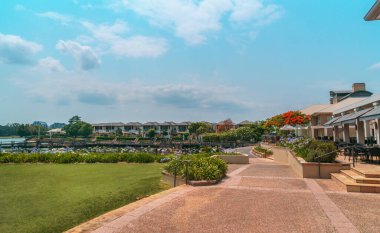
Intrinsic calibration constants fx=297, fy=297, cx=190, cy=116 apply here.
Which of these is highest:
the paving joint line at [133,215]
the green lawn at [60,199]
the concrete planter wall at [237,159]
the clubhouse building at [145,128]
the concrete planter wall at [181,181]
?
the clubhouse building at [145,128]

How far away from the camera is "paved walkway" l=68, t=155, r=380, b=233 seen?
5.58 meters

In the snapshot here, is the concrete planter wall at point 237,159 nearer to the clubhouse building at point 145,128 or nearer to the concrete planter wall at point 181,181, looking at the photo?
the concrete planter wall at point 181,181

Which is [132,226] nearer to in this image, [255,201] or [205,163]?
[255,201]

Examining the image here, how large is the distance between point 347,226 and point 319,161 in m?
6.69

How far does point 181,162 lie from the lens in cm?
1155

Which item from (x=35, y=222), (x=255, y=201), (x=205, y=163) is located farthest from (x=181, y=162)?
(x=35, y=222)

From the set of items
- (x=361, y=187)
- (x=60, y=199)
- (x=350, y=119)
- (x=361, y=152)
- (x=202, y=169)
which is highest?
(x=350, y=119)

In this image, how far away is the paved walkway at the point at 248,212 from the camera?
558 cm

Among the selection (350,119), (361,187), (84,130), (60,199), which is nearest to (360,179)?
(361,187)

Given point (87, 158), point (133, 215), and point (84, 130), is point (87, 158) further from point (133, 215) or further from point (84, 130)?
point (84, 130)

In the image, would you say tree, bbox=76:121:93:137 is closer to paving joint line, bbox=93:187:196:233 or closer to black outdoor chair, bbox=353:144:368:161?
black outdoor chair, bbox=353:144:368:161

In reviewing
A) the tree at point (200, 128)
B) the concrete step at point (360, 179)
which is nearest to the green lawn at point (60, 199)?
the concrete step at point (360, 179)

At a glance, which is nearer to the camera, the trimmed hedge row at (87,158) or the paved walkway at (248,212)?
the paved walkway at (248,212)

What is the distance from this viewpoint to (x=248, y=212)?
6621 millimetres
